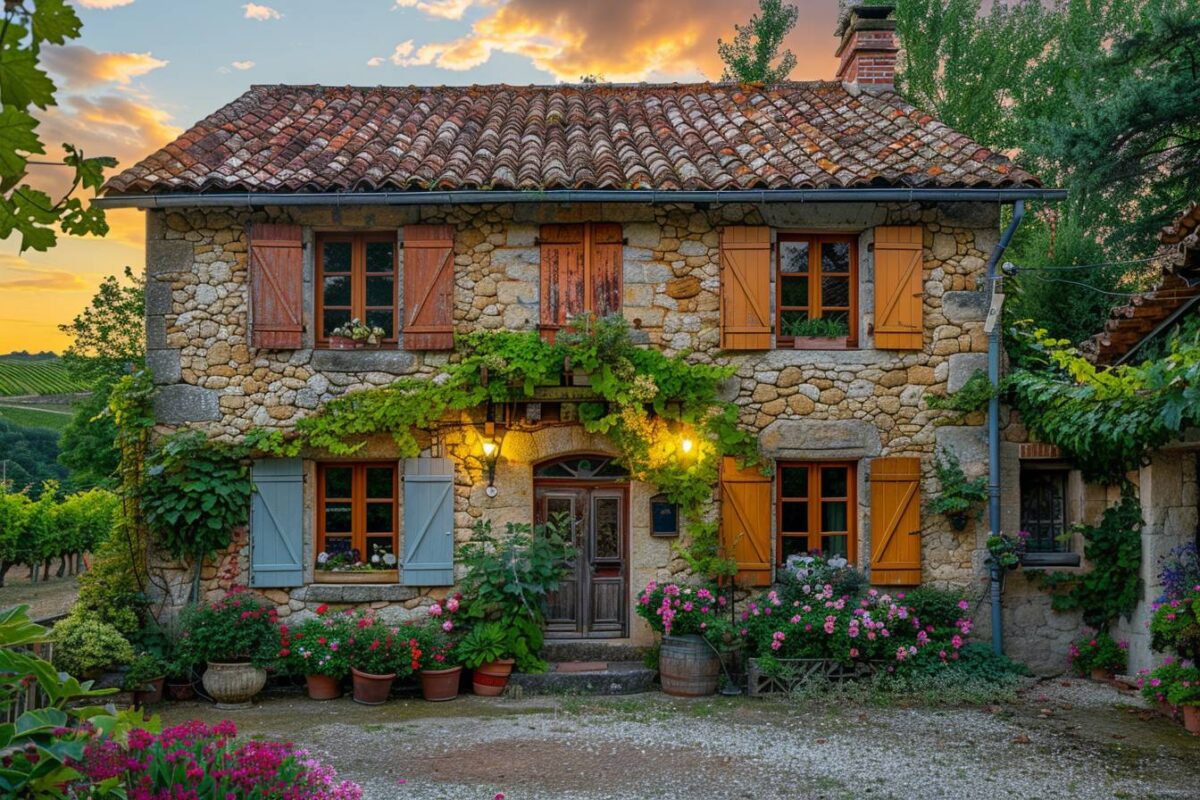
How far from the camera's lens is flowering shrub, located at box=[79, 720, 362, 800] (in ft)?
10.1

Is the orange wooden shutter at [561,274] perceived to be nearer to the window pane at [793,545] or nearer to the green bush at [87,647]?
the window pane at [793,545]

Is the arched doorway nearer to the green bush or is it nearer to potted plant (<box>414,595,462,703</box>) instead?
potted plant (<box>414,595,462,703</box>)

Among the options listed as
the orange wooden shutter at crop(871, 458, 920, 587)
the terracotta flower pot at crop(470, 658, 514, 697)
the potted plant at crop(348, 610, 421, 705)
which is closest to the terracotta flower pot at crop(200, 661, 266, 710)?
the potted plant at crop(348, 610, 421, 705)

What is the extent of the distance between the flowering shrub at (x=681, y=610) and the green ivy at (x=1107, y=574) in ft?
10.7

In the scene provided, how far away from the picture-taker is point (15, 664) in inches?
53.7

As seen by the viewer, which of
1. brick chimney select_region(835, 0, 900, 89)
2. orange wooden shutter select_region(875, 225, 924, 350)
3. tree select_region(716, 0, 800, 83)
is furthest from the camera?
tree select_region(716, 0, 800, 83)

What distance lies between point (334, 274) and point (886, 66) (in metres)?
6.96

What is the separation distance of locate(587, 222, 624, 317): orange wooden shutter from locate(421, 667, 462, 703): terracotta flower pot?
3.67m

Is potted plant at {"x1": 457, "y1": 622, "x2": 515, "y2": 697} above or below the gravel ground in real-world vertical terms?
above

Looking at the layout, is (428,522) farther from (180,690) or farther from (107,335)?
(107,335)

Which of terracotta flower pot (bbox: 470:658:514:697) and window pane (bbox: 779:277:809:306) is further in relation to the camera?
window pane (bbox: 779:277:809:306)

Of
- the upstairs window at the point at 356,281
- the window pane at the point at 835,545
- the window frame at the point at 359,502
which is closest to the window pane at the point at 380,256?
the upstairs window at the point at 356,281

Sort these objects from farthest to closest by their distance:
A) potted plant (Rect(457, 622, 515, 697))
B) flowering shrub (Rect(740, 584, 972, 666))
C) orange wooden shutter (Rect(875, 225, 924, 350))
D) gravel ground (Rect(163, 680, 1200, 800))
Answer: orange wooden shutter (Rect(875, 225, 924, 350)) → potted plant (Rect(457, 622, 515, 697)) → flowering shrub (Rect(740, 584, 972, 666)) → gravel ground (Rect(163, 680, 1200, 800))

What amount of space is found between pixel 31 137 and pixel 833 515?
29.3 ft
